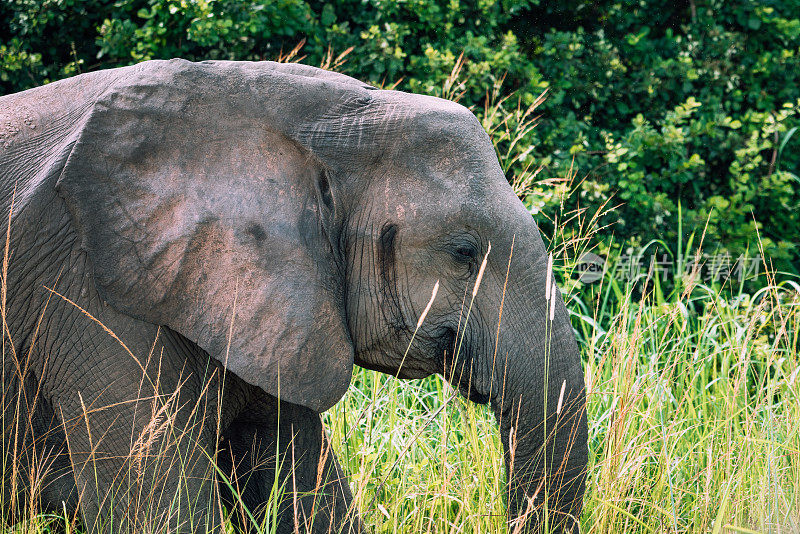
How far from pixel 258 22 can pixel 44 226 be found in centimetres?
356

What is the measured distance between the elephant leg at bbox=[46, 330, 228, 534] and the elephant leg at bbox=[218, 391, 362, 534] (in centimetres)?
34

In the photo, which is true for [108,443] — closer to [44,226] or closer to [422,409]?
[44,226]

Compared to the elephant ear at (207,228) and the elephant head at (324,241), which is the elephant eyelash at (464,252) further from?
the elephant ear at (207,228)

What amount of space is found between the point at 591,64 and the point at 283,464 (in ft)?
16.2

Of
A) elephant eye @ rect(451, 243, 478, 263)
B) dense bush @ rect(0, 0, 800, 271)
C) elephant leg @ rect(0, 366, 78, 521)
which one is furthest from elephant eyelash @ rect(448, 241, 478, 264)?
dense bush @ rect(0, 0, 800, 271)

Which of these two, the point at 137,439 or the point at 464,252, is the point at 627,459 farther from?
the point at 137,439

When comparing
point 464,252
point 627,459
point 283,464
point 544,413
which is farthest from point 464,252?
point 627,459

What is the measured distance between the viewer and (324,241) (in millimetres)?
2562

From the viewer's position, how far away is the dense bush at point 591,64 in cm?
604

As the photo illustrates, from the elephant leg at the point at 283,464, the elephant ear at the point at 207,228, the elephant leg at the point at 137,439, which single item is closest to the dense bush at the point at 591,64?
the elephant leg at the point at 283,464

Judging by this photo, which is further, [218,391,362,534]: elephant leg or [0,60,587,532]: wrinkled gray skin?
[218,391,362,534]: elephant leg

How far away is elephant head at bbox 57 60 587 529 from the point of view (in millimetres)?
2428

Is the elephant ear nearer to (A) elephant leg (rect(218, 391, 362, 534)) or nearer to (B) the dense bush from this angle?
(A) elephant leg (rect(218, 391, 362, 534))

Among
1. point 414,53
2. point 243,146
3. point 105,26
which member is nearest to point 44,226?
point 243,146
